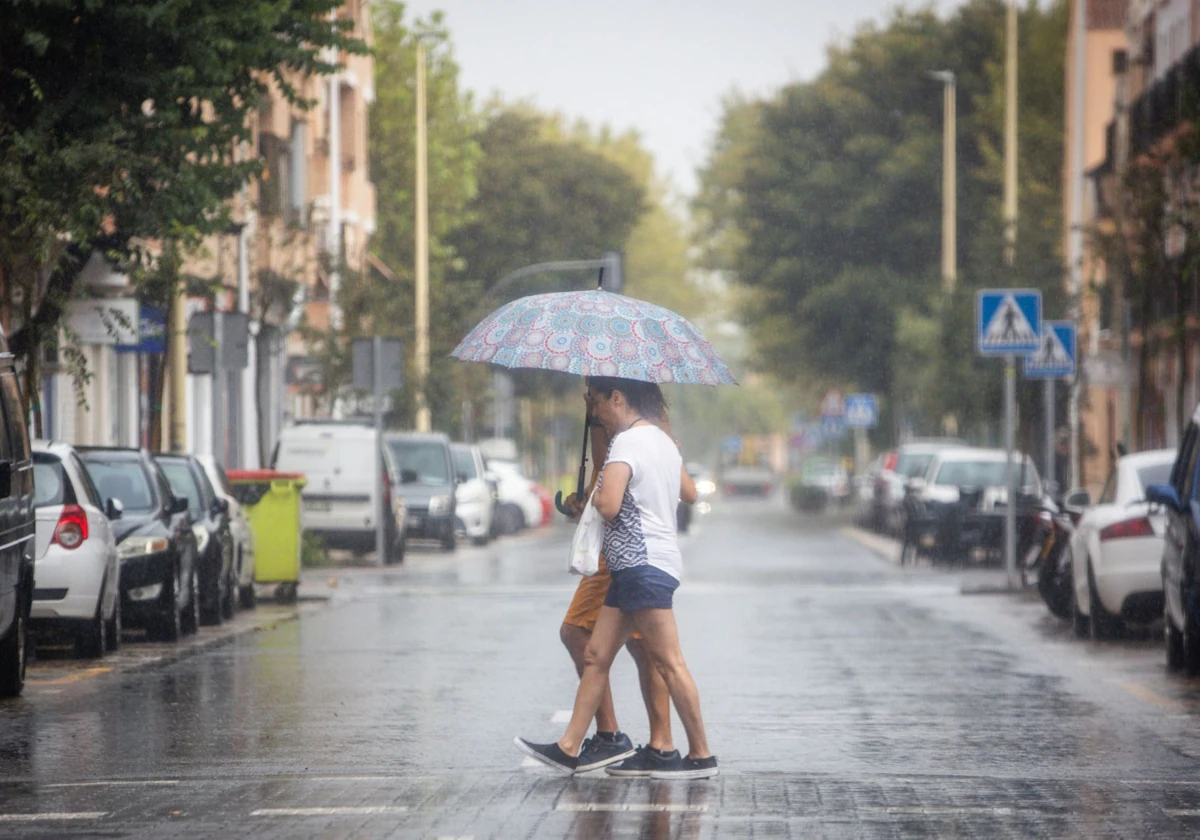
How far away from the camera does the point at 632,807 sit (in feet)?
31.6

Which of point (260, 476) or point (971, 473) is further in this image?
point (971, 473)

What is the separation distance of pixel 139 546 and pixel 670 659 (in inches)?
354

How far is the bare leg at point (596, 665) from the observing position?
10445 millimetres

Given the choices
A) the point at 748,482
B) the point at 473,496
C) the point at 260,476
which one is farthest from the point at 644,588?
the point at 748,482

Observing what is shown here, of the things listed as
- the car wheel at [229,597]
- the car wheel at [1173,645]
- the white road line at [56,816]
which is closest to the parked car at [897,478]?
the car wheel at [229,597]

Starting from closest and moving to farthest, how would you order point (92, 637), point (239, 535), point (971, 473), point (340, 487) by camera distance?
point (92, 637)
point (239, 535)
point (340, 487)
point (971, 473)

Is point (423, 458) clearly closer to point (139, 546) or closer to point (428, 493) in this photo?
point (428, 493)

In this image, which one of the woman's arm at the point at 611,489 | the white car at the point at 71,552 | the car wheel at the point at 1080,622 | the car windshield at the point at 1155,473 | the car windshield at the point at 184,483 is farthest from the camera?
the car windshield at the point at 184,483

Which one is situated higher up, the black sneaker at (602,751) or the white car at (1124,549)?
the white car at (1124,549)

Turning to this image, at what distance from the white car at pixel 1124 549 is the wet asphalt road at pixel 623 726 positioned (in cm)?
33

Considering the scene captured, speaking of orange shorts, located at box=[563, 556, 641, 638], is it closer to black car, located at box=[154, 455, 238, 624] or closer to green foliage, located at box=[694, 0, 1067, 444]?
black car, located at box=[154, 455, 238, 624]

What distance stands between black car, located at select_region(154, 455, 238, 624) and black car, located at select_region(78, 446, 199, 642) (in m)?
0.83

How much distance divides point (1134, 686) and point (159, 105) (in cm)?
892

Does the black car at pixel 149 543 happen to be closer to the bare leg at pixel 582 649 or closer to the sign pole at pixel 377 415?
the bare leg at pixel 582 649
